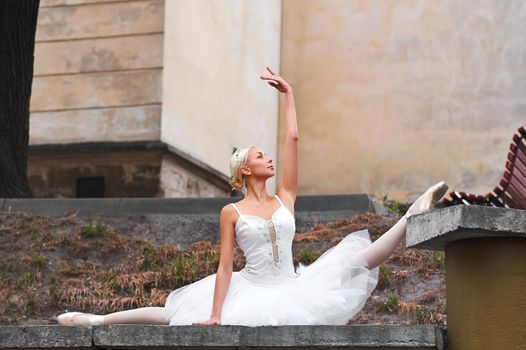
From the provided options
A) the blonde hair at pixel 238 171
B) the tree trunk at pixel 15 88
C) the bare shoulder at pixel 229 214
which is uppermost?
the tree trunk at pixel 15 88

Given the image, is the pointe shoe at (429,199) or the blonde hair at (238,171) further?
the blonde hair at (238,171)

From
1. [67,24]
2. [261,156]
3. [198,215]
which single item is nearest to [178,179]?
[67,24]

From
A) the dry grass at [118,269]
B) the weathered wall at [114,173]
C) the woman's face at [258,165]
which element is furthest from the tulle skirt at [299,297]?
the weathered wall at [114,173]

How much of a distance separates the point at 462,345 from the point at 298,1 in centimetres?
1462

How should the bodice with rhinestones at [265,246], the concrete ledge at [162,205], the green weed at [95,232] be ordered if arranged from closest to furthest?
1. the bodice with rhinestones at [265,246]
2. the green weed at [95,232]
3. the concrete ledge at [162,205]

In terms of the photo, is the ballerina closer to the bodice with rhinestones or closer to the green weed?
the bodice with rhinestones

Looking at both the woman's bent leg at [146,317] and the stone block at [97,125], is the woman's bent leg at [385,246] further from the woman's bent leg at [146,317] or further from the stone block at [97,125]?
the stone block at [97,125]

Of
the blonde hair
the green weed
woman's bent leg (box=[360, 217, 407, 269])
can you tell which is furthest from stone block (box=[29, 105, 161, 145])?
woman's bent leg (box=[360, 217, 407, 269])

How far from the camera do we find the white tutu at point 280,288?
5.72 m

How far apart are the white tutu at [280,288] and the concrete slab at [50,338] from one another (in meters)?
0.65

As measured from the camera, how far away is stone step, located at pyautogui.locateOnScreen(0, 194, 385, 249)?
32.7 feet

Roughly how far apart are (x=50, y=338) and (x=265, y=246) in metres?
1.28

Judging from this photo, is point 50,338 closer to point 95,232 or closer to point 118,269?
point 118,269

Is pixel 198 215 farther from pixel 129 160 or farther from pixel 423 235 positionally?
pixel 423 235
